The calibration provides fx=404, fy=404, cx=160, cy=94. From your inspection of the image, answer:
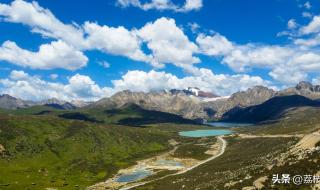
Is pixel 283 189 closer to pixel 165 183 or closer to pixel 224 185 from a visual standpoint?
pixel 224 185

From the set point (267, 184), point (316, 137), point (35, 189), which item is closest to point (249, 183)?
point (267, 184)

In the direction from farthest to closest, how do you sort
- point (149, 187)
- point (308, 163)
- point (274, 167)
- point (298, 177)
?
point (149, 187) → point (274, 167) → point (308, 163) → point (298, 177)

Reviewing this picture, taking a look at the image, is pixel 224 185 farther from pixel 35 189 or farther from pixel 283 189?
pixel 35 189

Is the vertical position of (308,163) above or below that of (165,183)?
above

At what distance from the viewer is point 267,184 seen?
100m

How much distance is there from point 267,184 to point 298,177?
776 centimetres

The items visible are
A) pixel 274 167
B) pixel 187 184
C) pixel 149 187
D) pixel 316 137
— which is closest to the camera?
pixel 274 167

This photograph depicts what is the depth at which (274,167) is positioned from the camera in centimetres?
11600

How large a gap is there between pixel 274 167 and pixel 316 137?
31259mm

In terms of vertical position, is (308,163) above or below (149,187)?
above

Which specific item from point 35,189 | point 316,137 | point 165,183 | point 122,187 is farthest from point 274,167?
point 35,189

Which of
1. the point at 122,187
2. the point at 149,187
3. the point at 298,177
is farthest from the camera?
the point at 122,187

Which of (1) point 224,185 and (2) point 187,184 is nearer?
(1) point 224,185

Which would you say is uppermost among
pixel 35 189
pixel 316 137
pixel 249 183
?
pixel 316 137
